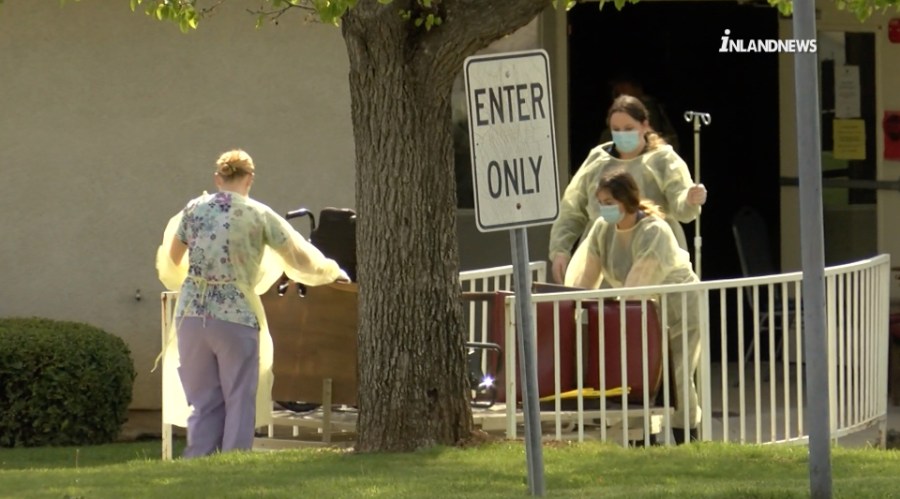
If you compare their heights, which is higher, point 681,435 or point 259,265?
point 259,265

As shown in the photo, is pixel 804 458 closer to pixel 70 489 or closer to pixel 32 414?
pixel 70 489

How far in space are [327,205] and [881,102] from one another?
14.1ft

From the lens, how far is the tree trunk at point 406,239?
815 centimetres

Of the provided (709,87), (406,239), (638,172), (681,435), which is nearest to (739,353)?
(681,435)

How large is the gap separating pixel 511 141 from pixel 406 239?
1726 mm

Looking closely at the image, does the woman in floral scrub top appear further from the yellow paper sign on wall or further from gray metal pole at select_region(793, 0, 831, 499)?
the yellow paper sign on wall

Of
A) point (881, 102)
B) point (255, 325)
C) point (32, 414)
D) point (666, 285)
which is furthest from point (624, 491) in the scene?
point (881, 102)

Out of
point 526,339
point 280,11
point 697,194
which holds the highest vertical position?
point 280,11

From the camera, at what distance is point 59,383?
10.9 metres

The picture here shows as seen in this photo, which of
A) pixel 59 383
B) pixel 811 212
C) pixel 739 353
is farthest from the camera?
pixel 59 383

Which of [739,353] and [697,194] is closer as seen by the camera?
[739,353]

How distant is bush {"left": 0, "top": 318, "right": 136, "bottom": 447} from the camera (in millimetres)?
10828

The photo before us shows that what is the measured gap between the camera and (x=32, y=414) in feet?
35.8
